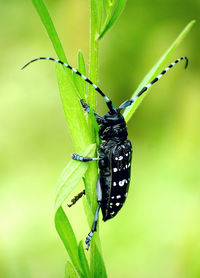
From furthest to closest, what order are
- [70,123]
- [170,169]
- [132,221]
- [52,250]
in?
[170,169] → [132,221] → [52,250] → [70,123]

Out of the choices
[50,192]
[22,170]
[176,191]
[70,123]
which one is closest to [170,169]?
[176,191]

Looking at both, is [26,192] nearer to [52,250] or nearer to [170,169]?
[52,250]

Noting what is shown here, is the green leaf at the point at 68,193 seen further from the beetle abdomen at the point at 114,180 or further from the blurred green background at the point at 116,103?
the blurred green background at the point at 116,103

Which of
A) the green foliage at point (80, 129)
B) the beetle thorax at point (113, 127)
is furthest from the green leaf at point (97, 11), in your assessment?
the beetle thorax at point (113, 127)

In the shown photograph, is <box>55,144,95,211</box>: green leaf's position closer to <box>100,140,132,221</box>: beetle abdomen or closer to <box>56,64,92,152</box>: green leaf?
<box>56,64,92,152</box>: green leaf

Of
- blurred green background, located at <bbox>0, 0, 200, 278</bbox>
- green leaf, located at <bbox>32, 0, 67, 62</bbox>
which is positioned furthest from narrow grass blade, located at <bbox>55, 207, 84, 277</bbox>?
blurred green background, located at <bbox>0, 0, 200, 278</bbox>

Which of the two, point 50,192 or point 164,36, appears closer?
point 50,192

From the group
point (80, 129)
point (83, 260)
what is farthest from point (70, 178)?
point (83, 260)
